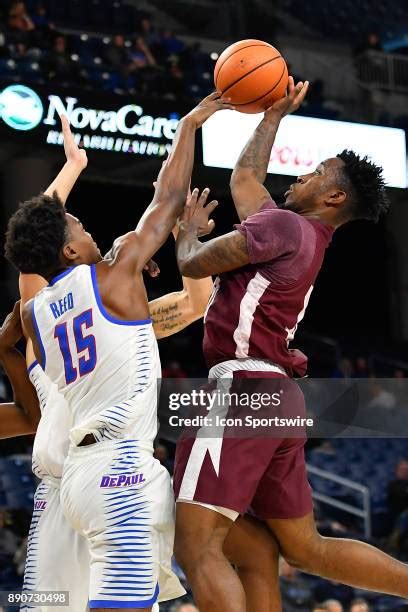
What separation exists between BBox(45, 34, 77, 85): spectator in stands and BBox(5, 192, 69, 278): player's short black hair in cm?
875

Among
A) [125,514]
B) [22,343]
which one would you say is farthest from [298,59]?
[125,514]

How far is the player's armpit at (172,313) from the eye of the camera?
184 inches

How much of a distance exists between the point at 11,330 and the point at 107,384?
954mm

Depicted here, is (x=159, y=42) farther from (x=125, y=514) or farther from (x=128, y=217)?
(x=125, y=514)

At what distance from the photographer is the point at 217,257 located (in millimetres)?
3920

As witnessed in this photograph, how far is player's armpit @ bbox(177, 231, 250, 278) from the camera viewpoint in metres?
3.90

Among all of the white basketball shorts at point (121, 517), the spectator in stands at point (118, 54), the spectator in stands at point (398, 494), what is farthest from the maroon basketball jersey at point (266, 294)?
the spectator in stands at point (118, 54)

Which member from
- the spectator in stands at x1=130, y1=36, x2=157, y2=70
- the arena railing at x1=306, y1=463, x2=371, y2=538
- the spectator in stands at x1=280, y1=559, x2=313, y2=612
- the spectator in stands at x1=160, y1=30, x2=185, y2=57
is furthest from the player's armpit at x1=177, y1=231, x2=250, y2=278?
the spectator in stands at x1=160, y1=30, x2=185, y2=57

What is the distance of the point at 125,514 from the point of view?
3.58 metres

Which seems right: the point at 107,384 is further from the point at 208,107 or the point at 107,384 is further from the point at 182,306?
the point at 208,107

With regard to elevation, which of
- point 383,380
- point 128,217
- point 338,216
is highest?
point 128,217

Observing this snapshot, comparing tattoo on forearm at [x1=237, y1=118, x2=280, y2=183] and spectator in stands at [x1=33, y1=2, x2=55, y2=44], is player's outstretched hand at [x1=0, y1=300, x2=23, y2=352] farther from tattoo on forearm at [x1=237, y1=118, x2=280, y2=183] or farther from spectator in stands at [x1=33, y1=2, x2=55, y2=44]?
spectator in stands at [x1=33, y1=2, x2=55, y2=44]

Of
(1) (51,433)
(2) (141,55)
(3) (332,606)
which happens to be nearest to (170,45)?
(2) (141,55)

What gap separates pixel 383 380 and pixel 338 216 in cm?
1057
